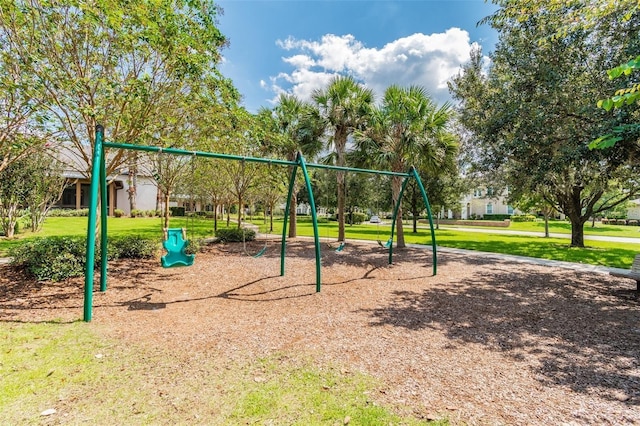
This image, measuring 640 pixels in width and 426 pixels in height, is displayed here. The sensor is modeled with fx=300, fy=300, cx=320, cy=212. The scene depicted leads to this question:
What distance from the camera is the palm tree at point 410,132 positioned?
12.4m

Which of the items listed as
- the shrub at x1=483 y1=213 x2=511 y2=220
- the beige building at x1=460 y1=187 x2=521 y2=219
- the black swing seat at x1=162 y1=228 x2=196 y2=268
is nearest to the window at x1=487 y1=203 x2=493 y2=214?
the beige building at x1=460 y1=187 x2=521 y2=219

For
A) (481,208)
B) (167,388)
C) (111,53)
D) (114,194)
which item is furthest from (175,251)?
(481,208)

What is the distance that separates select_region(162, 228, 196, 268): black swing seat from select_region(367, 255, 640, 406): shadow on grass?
404 centimetres

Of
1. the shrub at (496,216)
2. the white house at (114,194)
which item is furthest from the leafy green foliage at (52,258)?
→ the shrub at (496,216)

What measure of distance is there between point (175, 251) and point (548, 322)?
724cm

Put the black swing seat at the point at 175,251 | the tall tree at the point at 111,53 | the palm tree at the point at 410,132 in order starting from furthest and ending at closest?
1. the palm tree at the point at 410,132
2. the black swing seat at the point at 175,251
3. the tall tree at the point at 111,53

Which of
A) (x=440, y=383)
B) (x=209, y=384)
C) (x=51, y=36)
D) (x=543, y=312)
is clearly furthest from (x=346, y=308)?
(x=51, y=36)

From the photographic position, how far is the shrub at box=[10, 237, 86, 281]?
6.61 metres

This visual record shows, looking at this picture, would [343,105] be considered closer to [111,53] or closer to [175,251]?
[111,53]

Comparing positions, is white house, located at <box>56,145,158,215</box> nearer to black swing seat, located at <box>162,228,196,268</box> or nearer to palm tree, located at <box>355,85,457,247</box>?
palm tree, located at <box>355,85,457,247</box>

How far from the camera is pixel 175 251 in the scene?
6.45m

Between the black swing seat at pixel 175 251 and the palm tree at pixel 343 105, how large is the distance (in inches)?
344

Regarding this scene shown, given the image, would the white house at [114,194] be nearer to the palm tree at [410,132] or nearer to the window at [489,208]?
the palm tree at [410,132]

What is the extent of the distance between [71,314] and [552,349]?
7.37m
